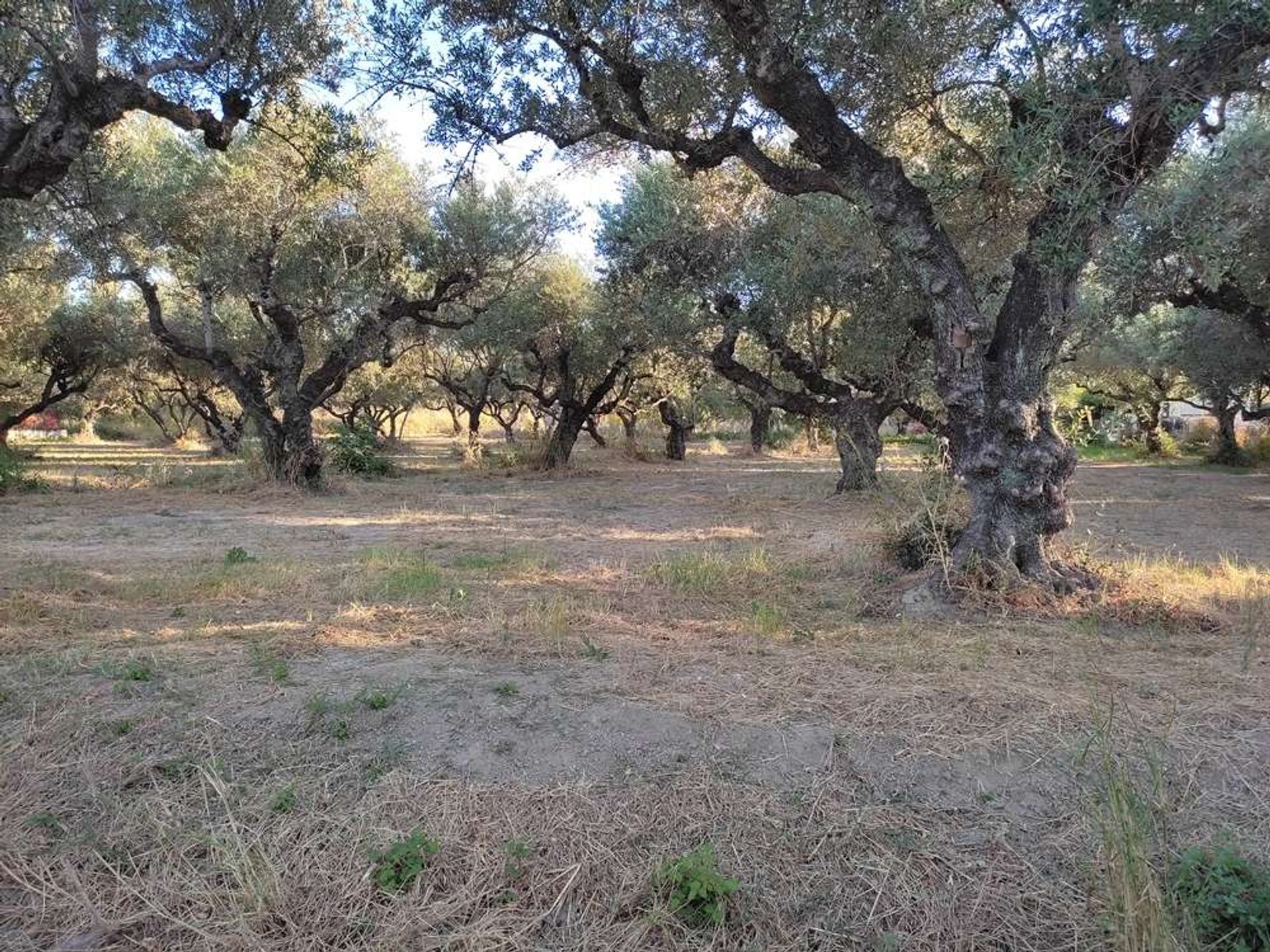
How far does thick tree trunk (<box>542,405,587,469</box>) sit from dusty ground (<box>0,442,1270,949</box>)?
14.6 m

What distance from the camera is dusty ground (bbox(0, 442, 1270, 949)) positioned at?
2336 millimetres

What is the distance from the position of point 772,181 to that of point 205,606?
5.40 m

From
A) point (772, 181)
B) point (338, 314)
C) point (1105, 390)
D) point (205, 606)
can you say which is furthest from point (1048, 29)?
point (1105, 390)

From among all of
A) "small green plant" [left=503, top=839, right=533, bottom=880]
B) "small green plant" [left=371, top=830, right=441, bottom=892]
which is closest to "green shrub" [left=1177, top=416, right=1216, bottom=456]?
Answer: "small green plant" [left=503, top=839, right=533, bottom=880]

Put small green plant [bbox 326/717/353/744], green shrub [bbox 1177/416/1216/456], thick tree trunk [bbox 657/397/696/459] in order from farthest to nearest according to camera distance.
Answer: green shrub [bbox 1177/416/1216/456]
thick tree trunk [bbox 657/397/696/459]
small green plant [bbox 326/717/353/744]

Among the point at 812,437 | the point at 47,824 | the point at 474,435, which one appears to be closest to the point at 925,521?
the point at 47,824

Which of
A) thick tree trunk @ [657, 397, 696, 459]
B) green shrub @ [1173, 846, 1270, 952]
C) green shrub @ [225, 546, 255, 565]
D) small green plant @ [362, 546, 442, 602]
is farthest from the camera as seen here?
thick tree trunk @ [657, 397, 696, 459]

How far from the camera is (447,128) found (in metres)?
6.42

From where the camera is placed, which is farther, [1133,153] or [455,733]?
[1133,153]

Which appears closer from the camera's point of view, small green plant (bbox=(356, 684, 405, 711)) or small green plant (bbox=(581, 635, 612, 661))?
small green plant (bbox=(356, 684, 405, 711))

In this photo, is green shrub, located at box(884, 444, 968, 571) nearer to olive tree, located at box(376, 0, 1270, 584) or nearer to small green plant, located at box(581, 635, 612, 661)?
olive tree, located at box(376, 0, 1270, 584)

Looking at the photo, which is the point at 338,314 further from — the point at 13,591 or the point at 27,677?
the point at 27,677

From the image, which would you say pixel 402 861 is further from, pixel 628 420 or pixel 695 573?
pixel 628 420

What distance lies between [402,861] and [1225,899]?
2.45 m
